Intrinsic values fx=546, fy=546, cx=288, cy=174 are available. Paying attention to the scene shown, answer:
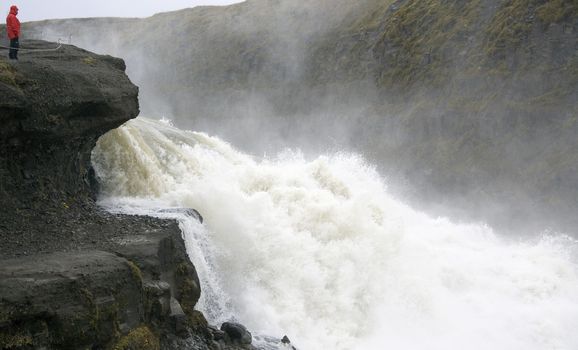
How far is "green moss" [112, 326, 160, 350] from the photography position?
9484 millimetres

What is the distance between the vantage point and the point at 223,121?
235 ft

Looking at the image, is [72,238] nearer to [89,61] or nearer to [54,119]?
[54,119]

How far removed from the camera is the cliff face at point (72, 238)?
860cm

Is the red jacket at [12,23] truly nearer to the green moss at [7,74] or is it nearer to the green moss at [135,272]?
the green moss at [7,74]

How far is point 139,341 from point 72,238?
123 inches

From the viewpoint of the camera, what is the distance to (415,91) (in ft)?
156

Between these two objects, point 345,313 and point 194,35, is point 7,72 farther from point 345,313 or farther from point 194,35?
point 194,35

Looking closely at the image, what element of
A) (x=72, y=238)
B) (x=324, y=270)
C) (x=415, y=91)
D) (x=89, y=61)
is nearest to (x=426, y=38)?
(x=415, y=91)

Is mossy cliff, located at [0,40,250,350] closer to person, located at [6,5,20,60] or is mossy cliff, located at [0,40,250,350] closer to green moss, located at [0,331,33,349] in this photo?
green moss, located at [0,331,33,349]

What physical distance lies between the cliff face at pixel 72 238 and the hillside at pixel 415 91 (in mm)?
26945

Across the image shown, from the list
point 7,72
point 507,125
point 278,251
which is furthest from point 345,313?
point 507,125

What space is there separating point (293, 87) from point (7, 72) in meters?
53.8

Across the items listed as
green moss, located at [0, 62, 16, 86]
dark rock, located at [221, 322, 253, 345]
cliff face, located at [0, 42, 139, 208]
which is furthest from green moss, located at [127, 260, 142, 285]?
green moss, located at [0, 62, 16, 86]

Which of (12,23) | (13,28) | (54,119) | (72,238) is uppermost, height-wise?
(12,23)
